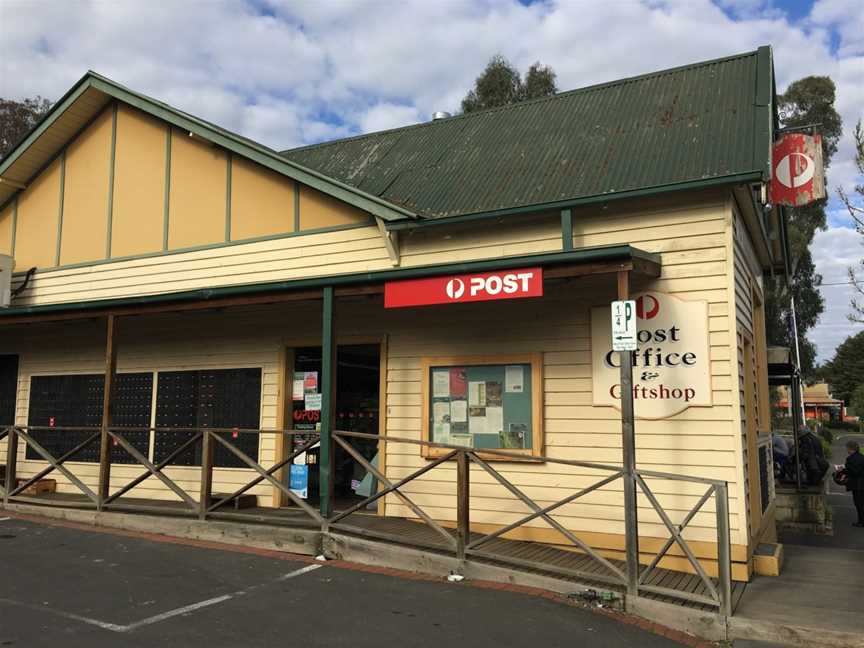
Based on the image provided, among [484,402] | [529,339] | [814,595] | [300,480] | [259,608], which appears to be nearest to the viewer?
[259,608]

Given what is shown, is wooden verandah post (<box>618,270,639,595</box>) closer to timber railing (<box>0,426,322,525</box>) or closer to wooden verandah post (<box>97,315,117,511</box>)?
timber railing (<box>0,426,322,525</box>)

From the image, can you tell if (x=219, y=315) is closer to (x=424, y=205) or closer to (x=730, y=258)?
(x=424, y=205)

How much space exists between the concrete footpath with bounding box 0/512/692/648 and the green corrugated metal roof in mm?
4165

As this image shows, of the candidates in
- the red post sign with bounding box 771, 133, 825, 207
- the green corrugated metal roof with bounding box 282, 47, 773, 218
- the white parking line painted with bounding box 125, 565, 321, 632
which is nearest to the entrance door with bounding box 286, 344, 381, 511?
the green corrugated metal roof with bounding box 282, 47, 773, 218

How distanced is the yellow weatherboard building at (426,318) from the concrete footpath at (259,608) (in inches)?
26.1

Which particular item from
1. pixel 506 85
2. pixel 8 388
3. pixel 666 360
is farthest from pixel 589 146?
pixel 506 85

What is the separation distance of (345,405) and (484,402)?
261 centimetres

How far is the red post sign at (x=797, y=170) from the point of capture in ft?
28.8

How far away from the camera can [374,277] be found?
7348 mm

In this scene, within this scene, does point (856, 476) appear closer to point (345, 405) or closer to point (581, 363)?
point (581, 363)

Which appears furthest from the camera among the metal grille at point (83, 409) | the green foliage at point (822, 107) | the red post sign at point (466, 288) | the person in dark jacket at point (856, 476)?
the green foliage at point (822, 107)

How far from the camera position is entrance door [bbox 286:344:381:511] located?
9.48 metres

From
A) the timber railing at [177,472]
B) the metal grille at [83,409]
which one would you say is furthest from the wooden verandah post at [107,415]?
the metal grille at [83,409]

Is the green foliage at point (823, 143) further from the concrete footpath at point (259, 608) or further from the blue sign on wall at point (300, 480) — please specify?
the concrete footpath at point (259, 608)
